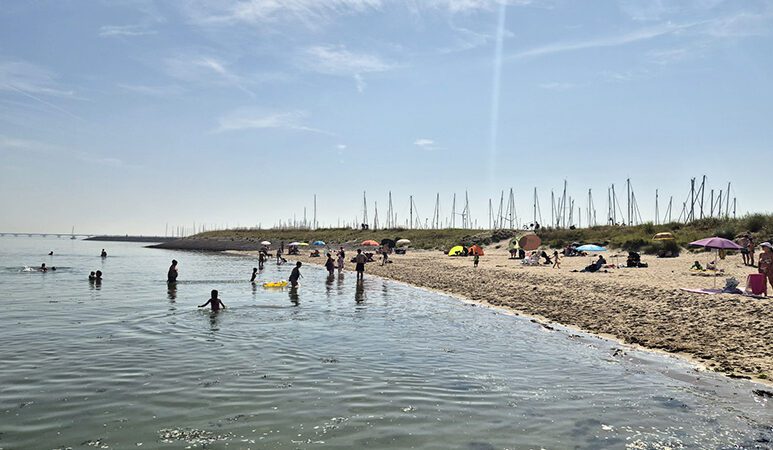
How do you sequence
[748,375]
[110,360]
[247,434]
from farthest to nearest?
[110,360] → [748,375] → [247,434]

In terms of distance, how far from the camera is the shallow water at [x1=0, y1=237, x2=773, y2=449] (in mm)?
7809

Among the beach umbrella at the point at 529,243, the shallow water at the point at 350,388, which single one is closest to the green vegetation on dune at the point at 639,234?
the beach umbrella at the point at 529,243

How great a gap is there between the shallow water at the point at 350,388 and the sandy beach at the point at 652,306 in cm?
129

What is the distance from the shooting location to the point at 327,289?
31406 mm

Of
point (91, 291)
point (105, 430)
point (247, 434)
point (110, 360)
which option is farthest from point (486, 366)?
point (91, 291)

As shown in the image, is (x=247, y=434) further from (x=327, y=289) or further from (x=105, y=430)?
(x=327, y=289)

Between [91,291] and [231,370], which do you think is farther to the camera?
[91,291]

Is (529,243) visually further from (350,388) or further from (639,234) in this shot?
(350,388)

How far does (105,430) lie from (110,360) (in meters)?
5.23

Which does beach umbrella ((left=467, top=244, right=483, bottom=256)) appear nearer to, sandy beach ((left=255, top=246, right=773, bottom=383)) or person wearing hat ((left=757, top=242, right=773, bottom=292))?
sandy beach ((left=255, top=246, right=773, bottom=383))

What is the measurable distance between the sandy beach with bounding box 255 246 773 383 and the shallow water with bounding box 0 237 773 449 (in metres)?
1.29

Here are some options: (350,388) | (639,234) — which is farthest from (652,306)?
(639,234)

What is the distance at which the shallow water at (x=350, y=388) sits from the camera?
25.6 feet

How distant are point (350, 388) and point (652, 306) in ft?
43.9
